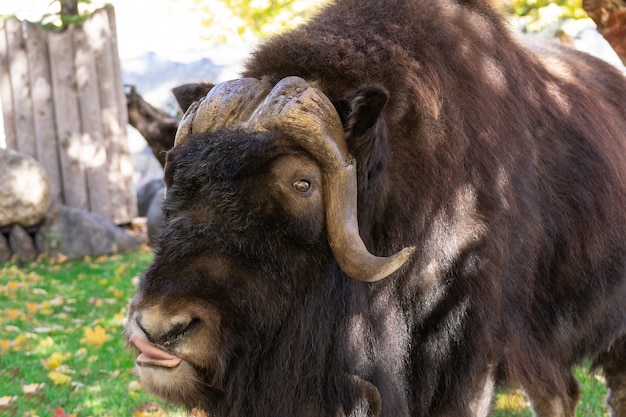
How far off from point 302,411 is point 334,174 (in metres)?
0.92

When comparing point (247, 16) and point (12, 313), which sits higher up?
point (12, 313)

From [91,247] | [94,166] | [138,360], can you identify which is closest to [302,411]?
[138,360]

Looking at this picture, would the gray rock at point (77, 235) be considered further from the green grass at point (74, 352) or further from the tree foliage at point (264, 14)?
the tree foliage at point (264, 14)

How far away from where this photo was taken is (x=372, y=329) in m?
3.13

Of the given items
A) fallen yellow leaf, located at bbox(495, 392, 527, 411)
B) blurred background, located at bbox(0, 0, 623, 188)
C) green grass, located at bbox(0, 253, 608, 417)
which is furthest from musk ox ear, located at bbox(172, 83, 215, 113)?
blurred background, located at bbox(0, 0, 623, 188)

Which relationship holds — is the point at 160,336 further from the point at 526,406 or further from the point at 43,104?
the point at 43,104

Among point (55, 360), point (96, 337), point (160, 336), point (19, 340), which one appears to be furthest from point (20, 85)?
point (160, 336)

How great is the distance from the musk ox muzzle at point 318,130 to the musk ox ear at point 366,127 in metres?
0.04

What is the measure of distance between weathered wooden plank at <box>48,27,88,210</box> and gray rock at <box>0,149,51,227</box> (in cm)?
74

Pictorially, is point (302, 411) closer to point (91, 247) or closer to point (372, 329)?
point (372, 329)

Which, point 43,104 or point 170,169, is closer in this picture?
point 170,169

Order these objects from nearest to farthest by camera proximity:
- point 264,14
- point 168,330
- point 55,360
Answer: point 168,330 → point 55,360 → point 264,14

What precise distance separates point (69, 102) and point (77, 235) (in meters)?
2.03

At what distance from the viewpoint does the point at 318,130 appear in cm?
281
